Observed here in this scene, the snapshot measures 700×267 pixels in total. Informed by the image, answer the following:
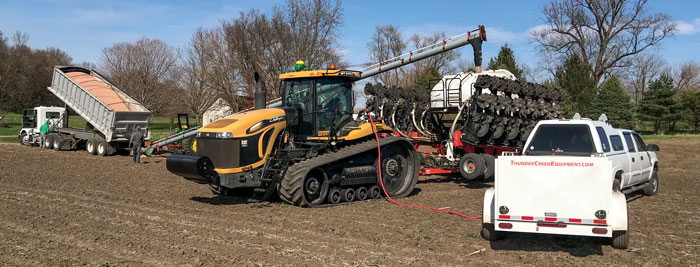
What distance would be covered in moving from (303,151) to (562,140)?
195 inches

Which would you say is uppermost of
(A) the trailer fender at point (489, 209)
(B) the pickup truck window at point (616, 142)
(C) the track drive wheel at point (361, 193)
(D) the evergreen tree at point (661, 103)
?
(D) the evergreen tree at point (661, 103)

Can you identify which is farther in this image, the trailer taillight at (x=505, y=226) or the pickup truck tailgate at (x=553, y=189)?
the trailer taillight at (x=505, y=226)

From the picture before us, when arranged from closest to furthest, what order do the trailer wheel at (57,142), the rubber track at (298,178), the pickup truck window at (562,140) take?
the pickup truck window at (562,140) → the rubber track at (298,178) → the trailer wheel at (57,142)

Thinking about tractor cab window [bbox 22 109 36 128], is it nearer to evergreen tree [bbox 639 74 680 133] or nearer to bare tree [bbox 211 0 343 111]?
bare tree [bbox 211 0 343 111]

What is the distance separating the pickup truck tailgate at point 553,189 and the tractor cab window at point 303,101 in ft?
15.6

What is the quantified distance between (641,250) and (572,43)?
43.5 metres

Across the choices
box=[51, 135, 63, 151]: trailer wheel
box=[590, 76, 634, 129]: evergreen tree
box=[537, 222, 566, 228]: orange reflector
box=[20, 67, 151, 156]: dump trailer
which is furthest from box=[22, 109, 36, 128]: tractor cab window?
box=[590, 76, 634, 129]: evergreen tree

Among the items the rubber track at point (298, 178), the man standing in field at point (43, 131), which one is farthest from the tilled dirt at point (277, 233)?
the man standing in field at point (43, 131)

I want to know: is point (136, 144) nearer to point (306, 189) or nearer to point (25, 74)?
point (306, 189)

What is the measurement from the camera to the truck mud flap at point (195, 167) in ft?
31.7

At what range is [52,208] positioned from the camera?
10.2m

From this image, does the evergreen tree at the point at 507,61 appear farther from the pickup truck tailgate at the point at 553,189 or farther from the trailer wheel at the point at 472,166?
the pickup truck tailgate at the point at 553,189

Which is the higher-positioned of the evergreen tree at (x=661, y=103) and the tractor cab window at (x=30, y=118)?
the evergreen tree at (x=661, y=103)

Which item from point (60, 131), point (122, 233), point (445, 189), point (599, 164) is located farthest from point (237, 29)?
point (599, 164)
